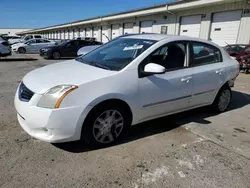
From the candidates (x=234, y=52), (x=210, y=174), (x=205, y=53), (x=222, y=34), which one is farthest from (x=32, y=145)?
(x=222, y=34)

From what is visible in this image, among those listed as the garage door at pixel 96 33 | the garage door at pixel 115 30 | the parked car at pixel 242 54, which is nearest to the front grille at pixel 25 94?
the parked car at pixel 242 54

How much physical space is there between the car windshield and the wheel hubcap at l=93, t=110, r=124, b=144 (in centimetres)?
66

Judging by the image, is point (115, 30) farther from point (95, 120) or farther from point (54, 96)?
point (54, 96)

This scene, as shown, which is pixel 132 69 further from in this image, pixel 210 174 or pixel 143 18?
pixel 143 18

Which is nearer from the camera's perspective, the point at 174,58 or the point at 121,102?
the point at 121,102

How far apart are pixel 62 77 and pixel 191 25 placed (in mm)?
14551

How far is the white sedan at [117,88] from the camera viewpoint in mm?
2594

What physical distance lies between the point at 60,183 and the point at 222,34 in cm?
1393

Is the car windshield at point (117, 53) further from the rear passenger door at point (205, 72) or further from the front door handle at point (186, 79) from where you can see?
the rear passenger door at point (205, 72)

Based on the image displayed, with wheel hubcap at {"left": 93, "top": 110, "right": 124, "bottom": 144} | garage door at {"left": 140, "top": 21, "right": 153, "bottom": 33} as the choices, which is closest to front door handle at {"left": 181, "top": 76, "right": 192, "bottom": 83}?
wheel hubcap at {"left": 93, "top": 110, "right": 124, "bottom": 144}

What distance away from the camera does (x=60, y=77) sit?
285 centimetres

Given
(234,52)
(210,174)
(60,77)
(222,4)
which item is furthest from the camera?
(222,4)

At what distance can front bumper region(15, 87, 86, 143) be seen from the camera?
2541 millimetres

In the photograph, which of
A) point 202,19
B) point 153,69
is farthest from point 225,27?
point 153,69
